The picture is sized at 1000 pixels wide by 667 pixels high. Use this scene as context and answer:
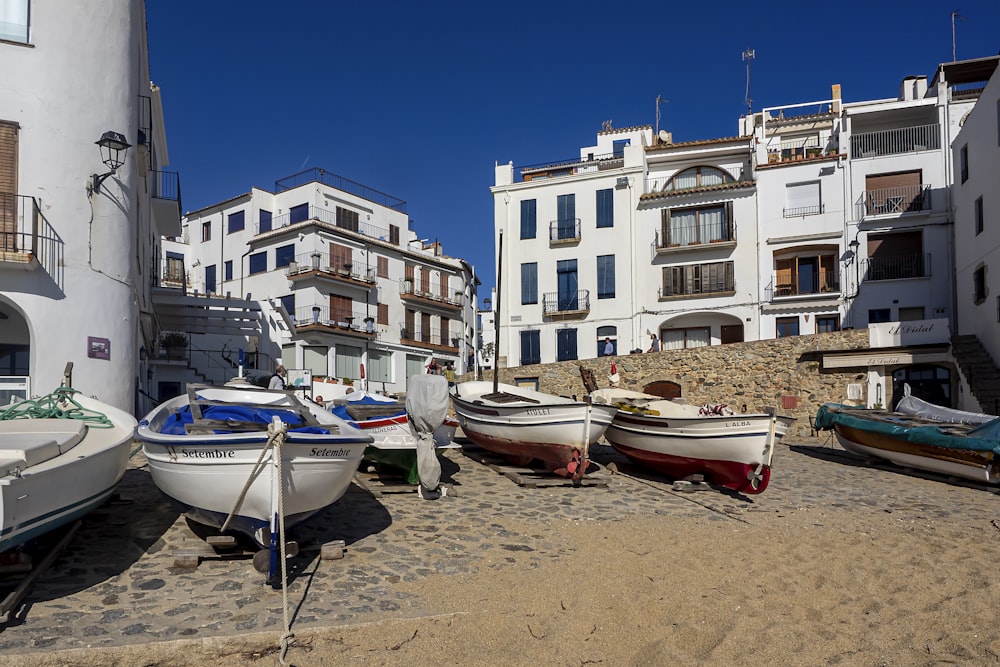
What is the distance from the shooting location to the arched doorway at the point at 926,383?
→ 21.3 meters

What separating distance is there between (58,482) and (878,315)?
29147mm

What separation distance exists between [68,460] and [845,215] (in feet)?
96.7

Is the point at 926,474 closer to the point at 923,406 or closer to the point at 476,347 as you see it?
the point at 923,406

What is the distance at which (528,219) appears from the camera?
32875mm

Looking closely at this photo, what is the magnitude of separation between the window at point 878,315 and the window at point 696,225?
6563mm

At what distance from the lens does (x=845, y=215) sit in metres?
27.6

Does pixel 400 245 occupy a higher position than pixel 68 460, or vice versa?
pixel 400 245

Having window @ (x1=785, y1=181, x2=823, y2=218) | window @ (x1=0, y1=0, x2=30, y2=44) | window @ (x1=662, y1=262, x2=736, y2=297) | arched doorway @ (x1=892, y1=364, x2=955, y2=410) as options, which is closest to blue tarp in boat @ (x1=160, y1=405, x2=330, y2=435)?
window @ (x1=0, y1=0, x2=30, y2=44)

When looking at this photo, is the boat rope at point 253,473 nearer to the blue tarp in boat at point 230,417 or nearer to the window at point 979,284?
the blue tarp in boat at point 230,417

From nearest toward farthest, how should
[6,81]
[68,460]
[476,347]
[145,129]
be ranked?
[68,460] → [6,81] → [145,129] → [476,347]

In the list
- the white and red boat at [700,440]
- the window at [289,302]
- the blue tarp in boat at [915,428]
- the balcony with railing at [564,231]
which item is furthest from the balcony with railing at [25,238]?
the window at [289,302]

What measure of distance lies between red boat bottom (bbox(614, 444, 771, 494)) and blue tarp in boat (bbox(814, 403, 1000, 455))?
4378 mm

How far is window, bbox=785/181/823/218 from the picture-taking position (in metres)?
28.3

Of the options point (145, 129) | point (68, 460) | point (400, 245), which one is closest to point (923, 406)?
point (68, 460)
